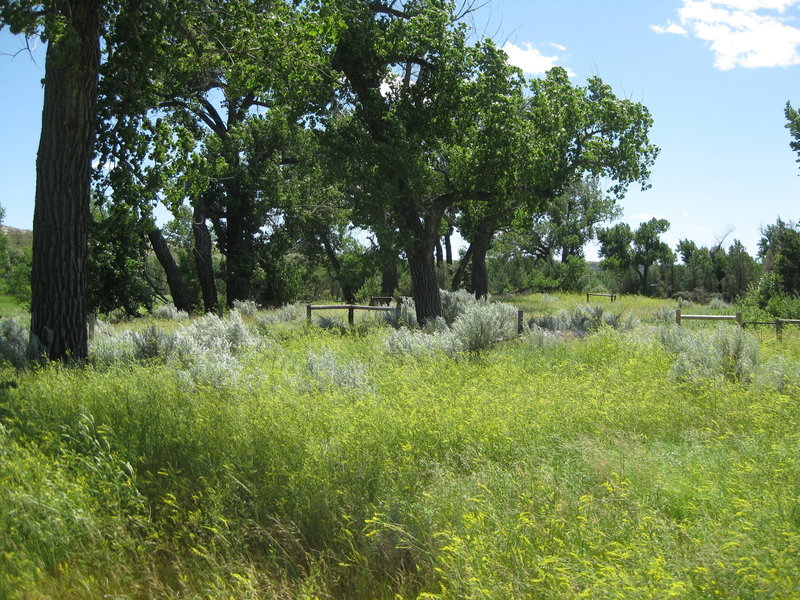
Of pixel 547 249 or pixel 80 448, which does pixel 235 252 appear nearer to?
pixel 80 448

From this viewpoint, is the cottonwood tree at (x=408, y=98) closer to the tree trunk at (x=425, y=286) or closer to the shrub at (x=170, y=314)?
the tree trunk at (x=425, y=286)

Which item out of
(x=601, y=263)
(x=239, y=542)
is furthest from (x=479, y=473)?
(x=601, y=263)

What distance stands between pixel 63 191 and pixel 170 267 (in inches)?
576

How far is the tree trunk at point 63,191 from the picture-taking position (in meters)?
9.12

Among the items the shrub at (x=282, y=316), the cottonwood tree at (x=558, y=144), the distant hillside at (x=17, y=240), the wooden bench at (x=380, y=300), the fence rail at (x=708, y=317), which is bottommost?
the shrub at (x=282, y=316)

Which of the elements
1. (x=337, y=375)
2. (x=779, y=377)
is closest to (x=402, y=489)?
(x=337, y=375)

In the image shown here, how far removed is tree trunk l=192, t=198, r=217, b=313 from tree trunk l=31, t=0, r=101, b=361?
1377cm

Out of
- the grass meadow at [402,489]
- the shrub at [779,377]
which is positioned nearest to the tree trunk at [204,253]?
the grass meadow at [402,489]

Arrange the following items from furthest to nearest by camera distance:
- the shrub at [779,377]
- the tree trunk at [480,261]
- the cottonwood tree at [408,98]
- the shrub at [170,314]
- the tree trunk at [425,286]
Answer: the tree trunk at [480,261]
the shrub at [170,314]
the tree trunk at [425,286]
the cottonwood tree at [408,98]
the shrub at [779,377]

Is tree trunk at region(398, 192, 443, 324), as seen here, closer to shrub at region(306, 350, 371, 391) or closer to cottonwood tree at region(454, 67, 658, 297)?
cottonwood tree at region(454, 67, 658, 297)

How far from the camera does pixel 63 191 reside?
9.22 m

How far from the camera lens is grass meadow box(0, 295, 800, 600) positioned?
3527 millimetres

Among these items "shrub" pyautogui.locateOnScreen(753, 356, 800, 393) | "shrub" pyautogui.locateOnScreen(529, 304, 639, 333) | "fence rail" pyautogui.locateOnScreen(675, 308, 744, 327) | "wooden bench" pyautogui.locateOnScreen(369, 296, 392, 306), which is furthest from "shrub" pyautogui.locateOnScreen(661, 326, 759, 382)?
"wooden bench" pyautogui.locateOnScreen(369, 296, 392, 306)

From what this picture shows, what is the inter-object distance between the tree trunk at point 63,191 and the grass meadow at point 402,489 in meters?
1.87
